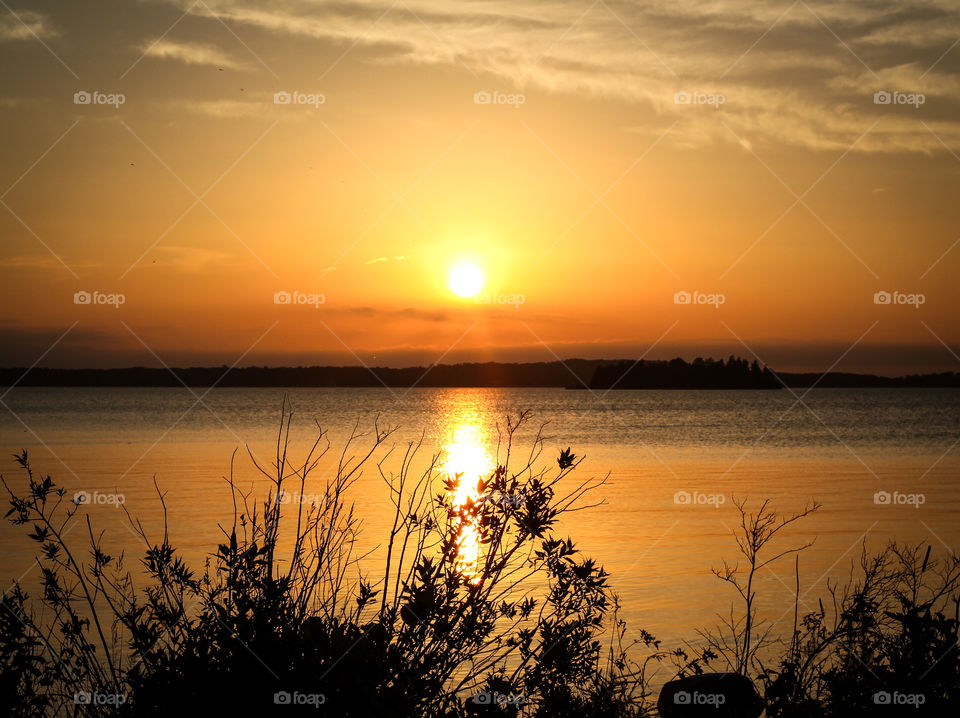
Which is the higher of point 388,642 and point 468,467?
point 468,467

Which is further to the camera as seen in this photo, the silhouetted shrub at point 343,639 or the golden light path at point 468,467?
the golden light path at point 468,467

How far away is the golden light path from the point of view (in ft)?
16.1

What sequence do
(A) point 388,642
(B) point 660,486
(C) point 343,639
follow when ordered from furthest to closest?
(B) point 660,486 < (A) point 388,642 < (C) point 343,639

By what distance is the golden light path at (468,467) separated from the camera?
4.92m

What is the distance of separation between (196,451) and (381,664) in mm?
30364

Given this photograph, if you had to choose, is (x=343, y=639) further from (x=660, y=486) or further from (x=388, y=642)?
(x=660, y=486)

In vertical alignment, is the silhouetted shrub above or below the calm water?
below

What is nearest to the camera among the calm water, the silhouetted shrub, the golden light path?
the silhouetted shrub

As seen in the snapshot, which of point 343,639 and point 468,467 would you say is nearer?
point 343,639

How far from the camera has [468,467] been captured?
88.8 feet

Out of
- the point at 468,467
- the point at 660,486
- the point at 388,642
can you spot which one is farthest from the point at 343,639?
the point at 468,467

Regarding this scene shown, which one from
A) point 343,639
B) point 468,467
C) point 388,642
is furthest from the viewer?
point 468,467

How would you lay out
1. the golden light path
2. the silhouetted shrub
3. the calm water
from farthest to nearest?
the calm water → the golden light path → the silhouetted shrub

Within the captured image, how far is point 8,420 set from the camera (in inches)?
2303
